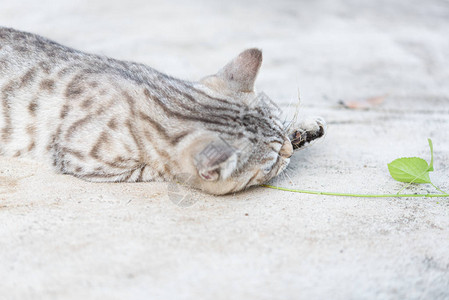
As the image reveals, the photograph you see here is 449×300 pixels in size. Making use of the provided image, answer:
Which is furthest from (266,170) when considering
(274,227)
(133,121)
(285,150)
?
(133,121)


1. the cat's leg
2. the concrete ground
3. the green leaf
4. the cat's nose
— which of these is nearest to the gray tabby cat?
the cat's nose

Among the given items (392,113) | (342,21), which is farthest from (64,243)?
(342,21)

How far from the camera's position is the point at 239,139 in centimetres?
281

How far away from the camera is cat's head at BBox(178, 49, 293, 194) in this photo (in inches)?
101

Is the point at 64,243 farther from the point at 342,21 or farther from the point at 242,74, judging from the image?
the point at 342,21

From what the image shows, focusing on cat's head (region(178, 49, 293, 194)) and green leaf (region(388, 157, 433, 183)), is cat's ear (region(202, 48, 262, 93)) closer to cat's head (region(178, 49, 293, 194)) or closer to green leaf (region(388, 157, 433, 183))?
cat's head (region(178, 49, 293, 194))

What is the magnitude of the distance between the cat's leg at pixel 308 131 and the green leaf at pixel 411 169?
2.20ft

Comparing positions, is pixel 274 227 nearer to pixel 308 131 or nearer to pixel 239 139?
pixel 239 139

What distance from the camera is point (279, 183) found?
3.05 meters

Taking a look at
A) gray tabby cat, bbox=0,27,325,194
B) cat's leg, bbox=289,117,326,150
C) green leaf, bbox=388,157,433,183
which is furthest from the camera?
cat's leg, bbox=289,117,326,150

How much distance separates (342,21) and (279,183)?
4507mm

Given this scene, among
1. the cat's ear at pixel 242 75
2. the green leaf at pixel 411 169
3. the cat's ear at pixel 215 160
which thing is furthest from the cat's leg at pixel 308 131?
the cat's ear at pixel 215 160

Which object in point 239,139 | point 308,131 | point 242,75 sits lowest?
point 308,131

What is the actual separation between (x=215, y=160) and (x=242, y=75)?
0.87 meters
